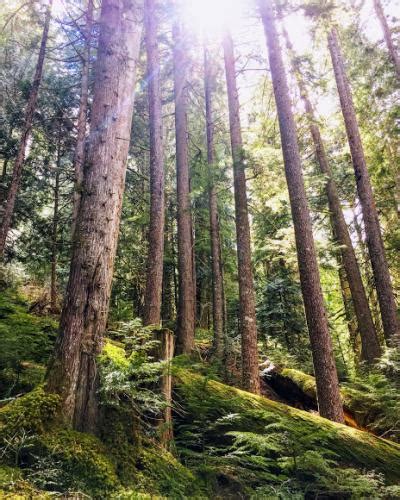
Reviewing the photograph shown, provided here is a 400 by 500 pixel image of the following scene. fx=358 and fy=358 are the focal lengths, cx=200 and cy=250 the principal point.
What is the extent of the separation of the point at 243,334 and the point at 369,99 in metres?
11.2

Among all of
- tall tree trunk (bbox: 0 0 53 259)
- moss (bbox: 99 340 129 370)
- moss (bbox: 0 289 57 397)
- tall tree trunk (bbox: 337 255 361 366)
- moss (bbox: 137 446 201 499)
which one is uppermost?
tall tree trunk (bbox: 0 0 53 259)

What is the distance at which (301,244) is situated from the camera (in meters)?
8.04

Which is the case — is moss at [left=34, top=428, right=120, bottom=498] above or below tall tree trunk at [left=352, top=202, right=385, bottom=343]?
below

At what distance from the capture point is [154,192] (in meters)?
9.58

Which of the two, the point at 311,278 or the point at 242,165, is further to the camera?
the point at 242,165

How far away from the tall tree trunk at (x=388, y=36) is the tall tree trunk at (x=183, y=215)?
25.7 feet

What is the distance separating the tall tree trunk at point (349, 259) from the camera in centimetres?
1187

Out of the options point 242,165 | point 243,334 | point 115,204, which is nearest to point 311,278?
point 243,334

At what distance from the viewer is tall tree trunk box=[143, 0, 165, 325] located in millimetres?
8773

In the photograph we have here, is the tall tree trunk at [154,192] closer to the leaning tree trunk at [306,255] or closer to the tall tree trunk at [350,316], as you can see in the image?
the leaning tree trunk at [306,255]

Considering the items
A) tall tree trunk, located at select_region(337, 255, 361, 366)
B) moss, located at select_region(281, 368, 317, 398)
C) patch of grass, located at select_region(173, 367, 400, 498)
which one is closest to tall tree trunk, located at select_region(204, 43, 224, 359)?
moss, located at select_region(281, 368, 317, 398)

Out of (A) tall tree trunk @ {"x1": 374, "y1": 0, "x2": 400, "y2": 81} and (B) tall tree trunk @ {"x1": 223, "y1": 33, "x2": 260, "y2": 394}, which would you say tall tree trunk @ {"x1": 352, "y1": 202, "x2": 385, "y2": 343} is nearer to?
(A) tall tree trunk @ {"x1": 374, "y1": 0, "x2": 400, "y2": 81}

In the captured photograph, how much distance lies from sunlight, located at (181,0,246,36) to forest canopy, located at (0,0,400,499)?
8cm

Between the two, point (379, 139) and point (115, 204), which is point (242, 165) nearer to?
point (115, 204)
